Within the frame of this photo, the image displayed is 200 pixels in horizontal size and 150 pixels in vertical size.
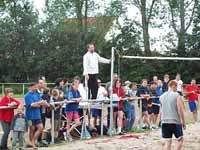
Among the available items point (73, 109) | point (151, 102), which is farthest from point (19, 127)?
point (151, 102)

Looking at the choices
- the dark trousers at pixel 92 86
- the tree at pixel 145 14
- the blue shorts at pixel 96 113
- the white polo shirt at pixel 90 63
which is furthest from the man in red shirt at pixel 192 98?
the tree at pixel 145 14

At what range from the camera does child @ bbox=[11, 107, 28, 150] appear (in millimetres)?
11828

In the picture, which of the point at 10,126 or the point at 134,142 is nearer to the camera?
the point at 10,126

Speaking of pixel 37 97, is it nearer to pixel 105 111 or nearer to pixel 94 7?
pixel 105 111

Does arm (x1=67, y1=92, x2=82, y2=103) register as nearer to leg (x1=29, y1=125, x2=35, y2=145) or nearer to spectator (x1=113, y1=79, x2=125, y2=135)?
leg (x1=29, y1=125, x2=35, y2=145)

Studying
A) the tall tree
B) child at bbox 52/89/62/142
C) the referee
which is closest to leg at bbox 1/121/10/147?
child at bbox 52/89/62/142

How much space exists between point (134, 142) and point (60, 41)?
36356mm

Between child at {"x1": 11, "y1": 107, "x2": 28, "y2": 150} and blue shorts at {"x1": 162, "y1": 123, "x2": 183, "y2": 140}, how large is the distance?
10.6 feet

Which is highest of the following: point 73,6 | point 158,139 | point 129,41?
point 73,6

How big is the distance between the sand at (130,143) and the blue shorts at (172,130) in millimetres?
1831

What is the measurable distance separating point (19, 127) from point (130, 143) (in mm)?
3105

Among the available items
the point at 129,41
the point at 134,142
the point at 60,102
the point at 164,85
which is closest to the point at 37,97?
the point at 60,102

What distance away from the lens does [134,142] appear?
13.6 metres

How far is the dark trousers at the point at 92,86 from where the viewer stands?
49.5ft
